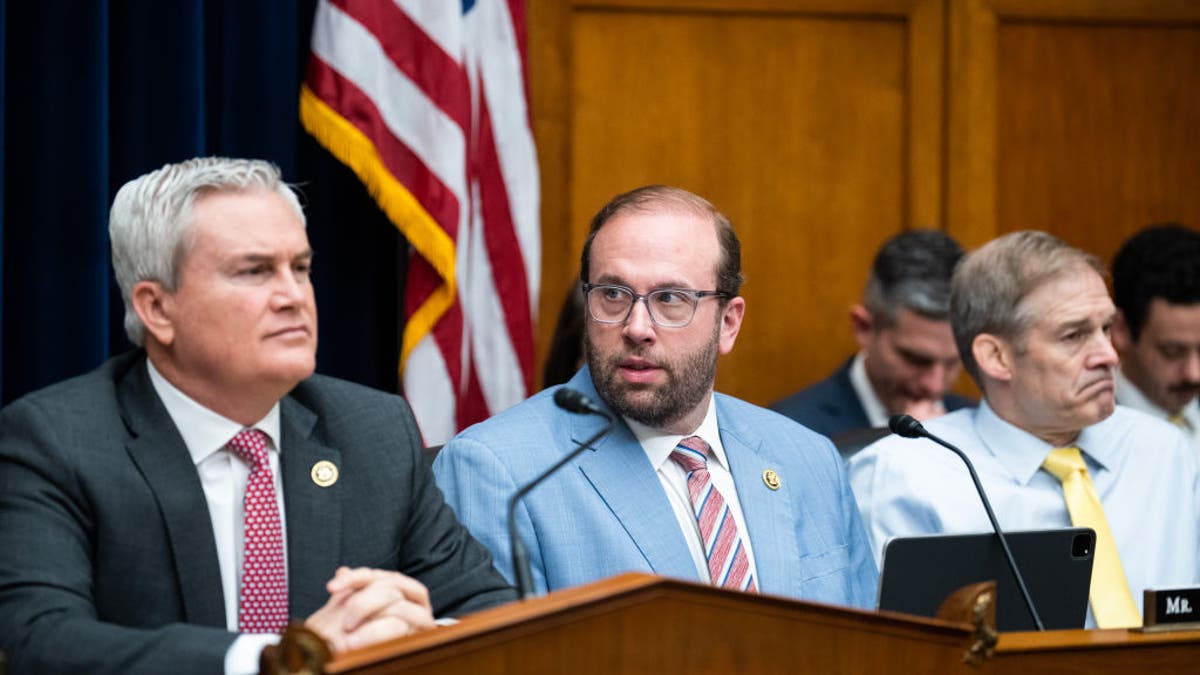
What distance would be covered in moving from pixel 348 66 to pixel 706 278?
141cm

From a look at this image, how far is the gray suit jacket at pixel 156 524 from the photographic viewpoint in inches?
89.7

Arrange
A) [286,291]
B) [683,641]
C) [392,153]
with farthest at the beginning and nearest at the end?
[392,153], [286,291], [683,641]

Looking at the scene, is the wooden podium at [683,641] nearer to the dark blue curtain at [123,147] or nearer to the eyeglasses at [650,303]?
the eyeglasses at [650,303]

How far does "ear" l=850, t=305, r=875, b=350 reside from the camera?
490 cm

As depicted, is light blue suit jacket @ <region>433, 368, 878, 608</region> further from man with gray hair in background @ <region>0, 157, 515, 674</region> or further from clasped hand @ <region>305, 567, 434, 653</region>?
clasped hand @ <region>305, 567, 434, 653</region>

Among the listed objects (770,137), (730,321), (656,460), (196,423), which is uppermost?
(770,137)

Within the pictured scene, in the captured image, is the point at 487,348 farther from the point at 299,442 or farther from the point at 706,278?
the point at 299,442

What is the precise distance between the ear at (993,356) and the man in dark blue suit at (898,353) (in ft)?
3.39

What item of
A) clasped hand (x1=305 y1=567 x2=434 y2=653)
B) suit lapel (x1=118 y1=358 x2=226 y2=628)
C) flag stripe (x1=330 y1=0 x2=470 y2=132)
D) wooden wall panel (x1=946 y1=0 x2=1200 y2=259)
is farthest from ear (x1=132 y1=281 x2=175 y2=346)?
wooden wall panel (x1=946 y1=0 x2=1200 y2=259)

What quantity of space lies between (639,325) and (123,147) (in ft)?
5.17

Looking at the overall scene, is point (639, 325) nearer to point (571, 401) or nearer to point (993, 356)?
point (571, 401)

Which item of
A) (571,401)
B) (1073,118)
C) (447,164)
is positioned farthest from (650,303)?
(1073,118)

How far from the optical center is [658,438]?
3.11 m

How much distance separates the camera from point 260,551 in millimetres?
2582
